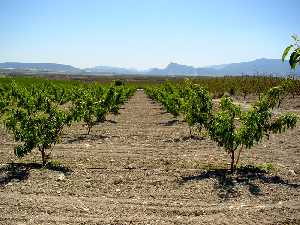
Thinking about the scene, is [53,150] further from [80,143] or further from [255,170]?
[255,170]

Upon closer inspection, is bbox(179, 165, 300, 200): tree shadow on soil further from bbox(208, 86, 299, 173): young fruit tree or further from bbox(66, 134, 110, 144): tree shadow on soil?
bbox(66, 134, 110, 144): tree shadow on soil

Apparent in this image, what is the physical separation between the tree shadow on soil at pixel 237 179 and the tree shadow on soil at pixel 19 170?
124 inches

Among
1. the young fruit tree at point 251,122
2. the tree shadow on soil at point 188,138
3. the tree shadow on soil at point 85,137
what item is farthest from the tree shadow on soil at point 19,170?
the tree shadow on soil at point 188,138

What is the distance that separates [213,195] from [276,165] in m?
3.31

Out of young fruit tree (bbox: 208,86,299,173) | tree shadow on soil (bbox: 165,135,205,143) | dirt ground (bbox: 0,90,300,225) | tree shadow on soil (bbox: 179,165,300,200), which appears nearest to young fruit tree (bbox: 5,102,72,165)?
dirt ground (bbox: 0,90,300,225)

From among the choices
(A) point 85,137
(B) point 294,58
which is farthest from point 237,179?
(A) point 85,137

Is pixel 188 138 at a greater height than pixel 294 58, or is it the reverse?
pixel 294 58

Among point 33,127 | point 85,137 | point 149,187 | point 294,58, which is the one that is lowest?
point 85,137

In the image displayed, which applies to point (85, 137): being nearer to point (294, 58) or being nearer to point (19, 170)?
point (19, 170)

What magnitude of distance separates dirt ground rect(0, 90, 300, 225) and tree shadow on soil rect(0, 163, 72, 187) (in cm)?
2

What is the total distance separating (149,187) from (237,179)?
2054mm

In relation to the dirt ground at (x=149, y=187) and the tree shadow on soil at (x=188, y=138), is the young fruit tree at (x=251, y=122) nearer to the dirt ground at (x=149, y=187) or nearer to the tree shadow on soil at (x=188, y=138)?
the dirt ground at (x=149, y=187)

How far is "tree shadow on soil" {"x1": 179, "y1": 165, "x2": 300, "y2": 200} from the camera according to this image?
892 centimetres

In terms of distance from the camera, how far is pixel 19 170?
10.4 meters
